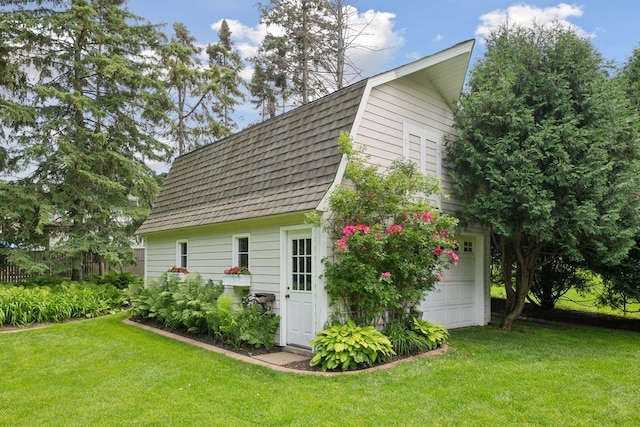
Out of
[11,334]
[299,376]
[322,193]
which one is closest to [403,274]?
[322,193]

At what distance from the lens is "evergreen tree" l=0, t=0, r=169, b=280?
44.4 ft

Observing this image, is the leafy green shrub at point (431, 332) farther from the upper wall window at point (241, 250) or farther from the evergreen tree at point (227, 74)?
the evergreen tree at point (227, 74)

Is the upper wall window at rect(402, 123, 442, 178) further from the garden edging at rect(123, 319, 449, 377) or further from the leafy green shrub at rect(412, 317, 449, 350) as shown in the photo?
the garden edging at rect(123, 319, 449, 377)

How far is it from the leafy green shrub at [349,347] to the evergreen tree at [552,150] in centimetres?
314

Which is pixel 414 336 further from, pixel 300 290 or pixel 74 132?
pixel 74 132

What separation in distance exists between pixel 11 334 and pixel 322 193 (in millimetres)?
7169

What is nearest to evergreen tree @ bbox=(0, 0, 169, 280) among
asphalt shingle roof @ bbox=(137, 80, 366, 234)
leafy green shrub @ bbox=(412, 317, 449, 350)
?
asphalt shingle roof @ bbox=(137, 80, 366, 234)

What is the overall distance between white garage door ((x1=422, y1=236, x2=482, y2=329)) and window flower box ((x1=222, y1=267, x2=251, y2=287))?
11.2ft

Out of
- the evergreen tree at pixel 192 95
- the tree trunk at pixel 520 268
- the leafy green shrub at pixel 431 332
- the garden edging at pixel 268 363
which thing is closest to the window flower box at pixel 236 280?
the garden edging at pixel 268 363

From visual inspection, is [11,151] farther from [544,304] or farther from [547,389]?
[544,304]

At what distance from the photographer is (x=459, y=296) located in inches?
352

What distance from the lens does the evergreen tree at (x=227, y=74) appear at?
20094 millimetres

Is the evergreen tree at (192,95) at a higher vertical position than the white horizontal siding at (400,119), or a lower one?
higher

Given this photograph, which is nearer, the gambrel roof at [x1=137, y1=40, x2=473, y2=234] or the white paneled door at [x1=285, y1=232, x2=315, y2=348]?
the white paneled door at [x1=285, y1=232, x2=315, y2=348]
